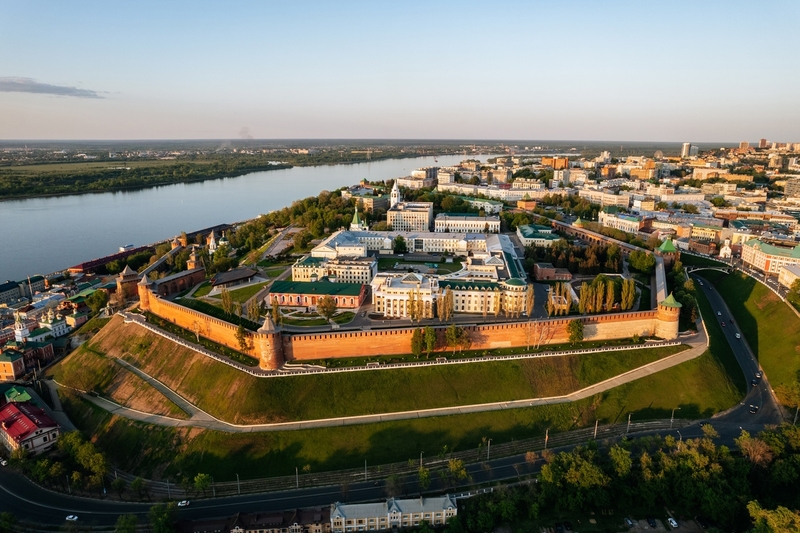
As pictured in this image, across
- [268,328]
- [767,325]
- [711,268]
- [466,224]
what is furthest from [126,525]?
[466,224]

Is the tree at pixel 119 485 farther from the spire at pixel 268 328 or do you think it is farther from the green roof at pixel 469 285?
the green roof at pixel 469 285

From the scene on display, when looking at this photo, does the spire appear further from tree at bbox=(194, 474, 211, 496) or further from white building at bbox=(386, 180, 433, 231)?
white building at bbox=(386, 180, 433, 231)

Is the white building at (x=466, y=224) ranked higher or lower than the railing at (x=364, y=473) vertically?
higher

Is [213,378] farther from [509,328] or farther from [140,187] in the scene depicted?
A: [140,187]

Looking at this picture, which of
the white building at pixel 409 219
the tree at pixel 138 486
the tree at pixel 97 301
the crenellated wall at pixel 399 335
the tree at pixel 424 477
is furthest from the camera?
the white building at pixel 409 219

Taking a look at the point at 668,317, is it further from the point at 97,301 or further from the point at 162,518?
the point at 97,301

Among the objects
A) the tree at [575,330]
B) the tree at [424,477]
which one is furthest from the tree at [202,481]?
the tree at [575,330]

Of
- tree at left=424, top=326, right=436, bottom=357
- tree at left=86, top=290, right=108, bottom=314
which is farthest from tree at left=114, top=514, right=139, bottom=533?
tree at left=86, top=290, right=108, bottom=314
